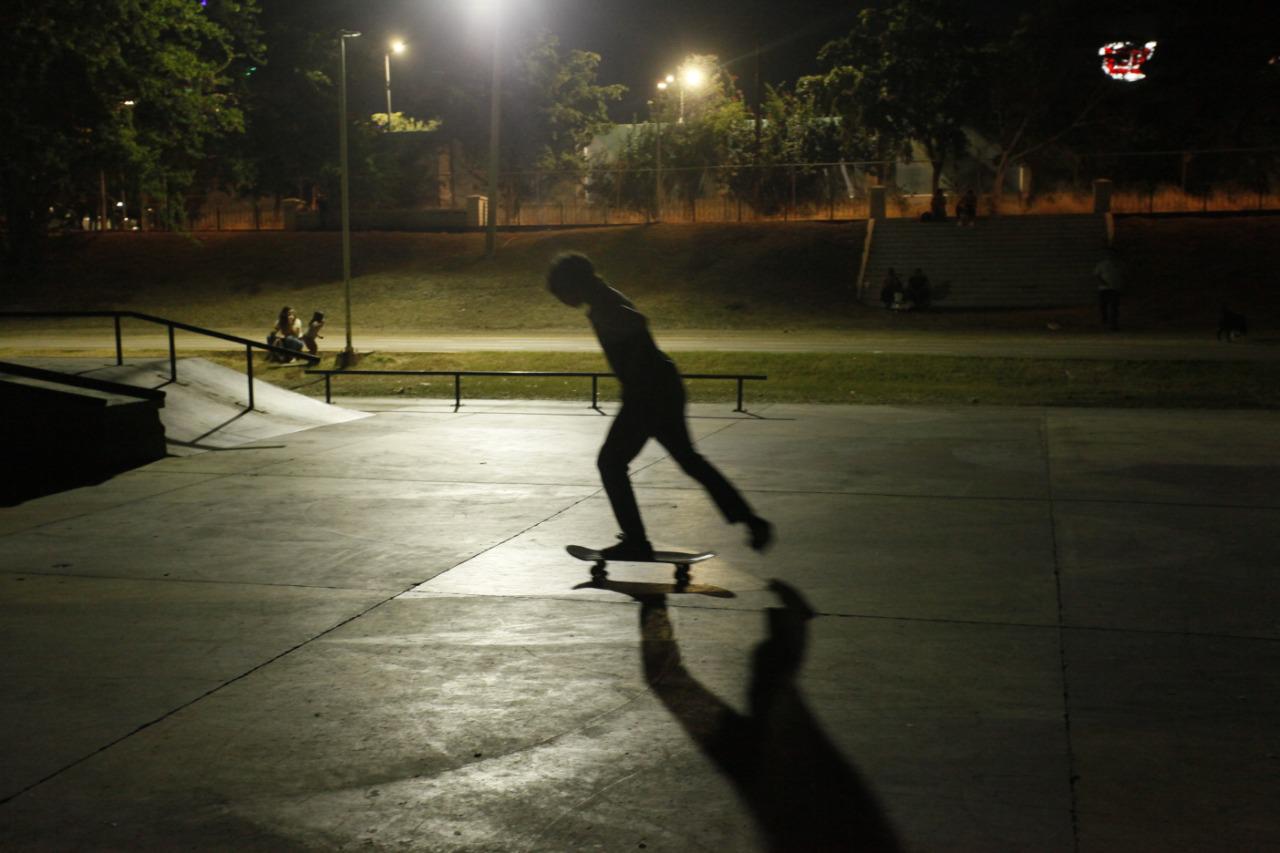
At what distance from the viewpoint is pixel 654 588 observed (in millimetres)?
6508

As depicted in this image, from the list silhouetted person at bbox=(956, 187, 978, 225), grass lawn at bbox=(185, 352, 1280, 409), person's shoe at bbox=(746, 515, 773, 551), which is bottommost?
grass lawn at bbox=(185, 352, 1280, 409)

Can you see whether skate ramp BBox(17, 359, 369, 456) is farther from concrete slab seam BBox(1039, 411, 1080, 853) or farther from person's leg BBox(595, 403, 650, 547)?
concrete slab seam BBox(1039, 411, 1080, 853)

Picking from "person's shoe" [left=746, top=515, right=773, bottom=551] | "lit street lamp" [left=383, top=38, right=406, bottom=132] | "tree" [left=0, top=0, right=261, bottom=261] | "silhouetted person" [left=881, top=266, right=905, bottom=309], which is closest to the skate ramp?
"person's shoe" [left=746, top=515, right=773, bottom=551]

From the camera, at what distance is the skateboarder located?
6.57 metres

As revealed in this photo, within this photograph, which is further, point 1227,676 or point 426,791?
point 1227,676

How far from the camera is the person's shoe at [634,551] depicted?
22.4 ft

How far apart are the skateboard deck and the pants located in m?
0.18

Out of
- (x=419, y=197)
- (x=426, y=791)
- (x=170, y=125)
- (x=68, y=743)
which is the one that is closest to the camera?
(x=426, y=791)

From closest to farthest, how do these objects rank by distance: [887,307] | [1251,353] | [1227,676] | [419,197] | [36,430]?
[1227,676], [36,430], [1251,353], [887,307], [419,197]

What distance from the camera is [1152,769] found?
13.0 feet

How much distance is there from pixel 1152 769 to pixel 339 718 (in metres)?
2.88

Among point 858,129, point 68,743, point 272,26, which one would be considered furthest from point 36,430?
point 272,26

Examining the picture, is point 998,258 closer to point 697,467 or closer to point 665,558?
point 697,467

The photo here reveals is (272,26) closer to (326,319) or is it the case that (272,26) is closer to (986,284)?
(326,319)
